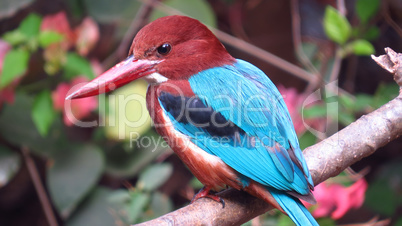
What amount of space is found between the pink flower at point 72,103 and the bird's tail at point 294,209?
109 cm

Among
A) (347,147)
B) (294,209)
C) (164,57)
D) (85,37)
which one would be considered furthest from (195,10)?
(294,209)

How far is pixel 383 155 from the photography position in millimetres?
3117

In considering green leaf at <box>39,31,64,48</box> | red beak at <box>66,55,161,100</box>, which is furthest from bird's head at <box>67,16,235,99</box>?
green leaf at <box>39,31,64,48</box>

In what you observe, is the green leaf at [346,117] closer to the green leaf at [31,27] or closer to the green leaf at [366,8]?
the green leaf at [366,8]

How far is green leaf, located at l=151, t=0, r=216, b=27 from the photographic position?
2.62 m

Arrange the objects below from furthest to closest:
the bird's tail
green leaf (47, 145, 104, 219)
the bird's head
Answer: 1. green leaf (47, 145, 104, 219)
2. the bird's head
3. the bird's tail

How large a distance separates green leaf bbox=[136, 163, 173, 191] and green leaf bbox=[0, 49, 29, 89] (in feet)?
2.14

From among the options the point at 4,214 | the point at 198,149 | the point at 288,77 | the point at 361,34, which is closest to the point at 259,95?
the point at 198,149

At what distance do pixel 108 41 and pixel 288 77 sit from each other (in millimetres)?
1093

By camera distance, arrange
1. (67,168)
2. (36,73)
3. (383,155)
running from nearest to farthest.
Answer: (67,168) < (36,73) < (383,155)

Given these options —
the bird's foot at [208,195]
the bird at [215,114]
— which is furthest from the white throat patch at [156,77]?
the bird's foot at [208,195]

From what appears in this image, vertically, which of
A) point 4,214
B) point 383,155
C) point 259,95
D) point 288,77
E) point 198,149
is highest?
point 259,95

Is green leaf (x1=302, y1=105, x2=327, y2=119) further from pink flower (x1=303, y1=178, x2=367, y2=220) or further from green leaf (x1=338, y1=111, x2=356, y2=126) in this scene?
pink flower (x1=303, y1=178, x2=367, y2=220)

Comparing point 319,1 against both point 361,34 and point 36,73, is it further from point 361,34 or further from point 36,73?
point 36,73
